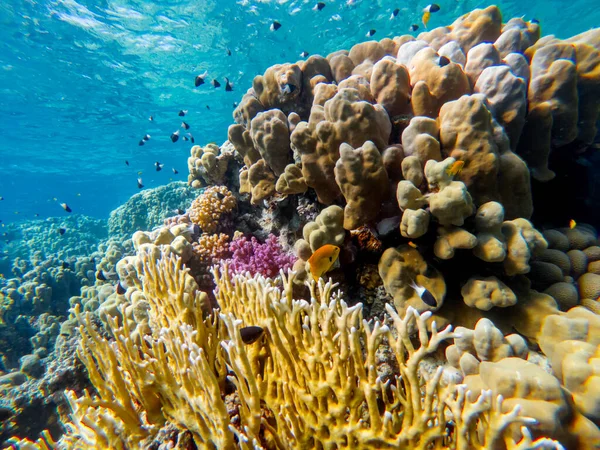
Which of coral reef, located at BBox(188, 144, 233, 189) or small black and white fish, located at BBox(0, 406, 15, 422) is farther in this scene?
coral reef, located at BBox(188, 144, 233, 189)

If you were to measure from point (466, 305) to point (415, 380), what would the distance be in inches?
62.4

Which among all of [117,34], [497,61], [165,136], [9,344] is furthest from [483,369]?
[165,136]

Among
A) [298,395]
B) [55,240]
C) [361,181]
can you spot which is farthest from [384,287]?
[55,240]

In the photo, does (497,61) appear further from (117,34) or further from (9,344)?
(117,34)

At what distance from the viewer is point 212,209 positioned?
513 cm

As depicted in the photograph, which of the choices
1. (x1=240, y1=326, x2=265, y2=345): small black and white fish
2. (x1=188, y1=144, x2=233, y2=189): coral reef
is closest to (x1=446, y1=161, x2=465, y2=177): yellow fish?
(x1=240, y1=326, x2=265, y2=345): small black and white fish

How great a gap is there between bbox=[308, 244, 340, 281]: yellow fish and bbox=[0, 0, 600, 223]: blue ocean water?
54.9ft

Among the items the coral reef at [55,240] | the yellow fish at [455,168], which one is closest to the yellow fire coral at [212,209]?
the yellow fish at [455,168]

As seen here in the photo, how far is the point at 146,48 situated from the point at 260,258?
68.2 feet

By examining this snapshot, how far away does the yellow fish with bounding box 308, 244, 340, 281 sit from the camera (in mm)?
2492

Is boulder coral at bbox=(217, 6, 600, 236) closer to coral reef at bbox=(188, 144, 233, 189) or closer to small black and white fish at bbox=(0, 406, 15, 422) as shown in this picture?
coral reef at bbox=(188, 144, 233, 189)

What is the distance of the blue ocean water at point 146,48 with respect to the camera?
1516cm

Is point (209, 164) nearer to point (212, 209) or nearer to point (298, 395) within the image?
point (212, 209)

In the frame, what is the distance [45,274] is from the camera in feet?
34.3
